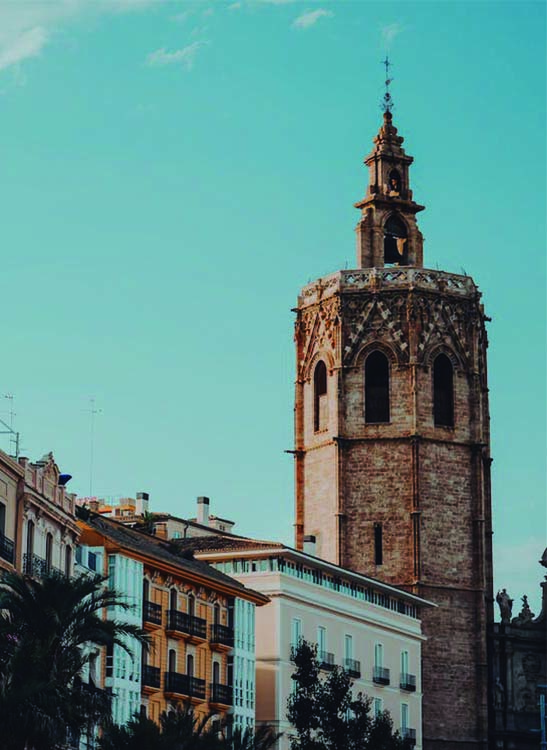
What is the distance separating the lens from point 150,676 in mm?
79438

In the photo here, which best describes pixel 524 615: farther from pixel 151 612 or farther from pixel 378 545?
pixel 151 612

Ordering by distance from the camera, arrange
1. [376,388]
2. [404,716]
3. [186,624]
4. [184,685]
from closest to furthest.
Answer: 1. [184,685]
2. [186,624]
3. [404,716]
4. [376,388]

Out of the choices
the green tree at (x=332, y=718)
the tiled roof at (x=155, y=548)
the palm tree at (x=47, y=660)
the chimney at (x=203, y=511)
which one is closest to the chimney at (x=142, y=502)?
the chimney at (x=203, y=511)

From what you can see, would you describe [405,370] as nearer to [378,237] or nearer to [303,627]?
[378,237]

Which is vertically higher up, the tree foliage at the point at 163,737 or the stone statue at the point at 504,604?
the stone statue at the point at 504,604

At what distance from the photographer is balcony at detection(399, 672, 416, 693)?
101750mm

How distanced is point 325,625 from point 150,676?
1733cm

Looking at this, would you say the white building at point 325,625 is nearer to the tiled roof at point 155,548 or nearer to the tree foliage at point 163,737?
the tiled roof at point 155,548

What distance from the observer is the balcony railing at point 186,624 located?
8181 centimetres

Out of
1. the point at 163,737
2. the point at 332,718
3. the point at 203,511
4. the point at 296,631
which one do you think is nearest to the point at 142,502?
the point at 203,511

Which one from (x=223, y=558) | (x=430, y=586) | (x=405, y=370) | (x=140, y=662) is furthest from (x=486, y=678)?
(x=140, y=662)

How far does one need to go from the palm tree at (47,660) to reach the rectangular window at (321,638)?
39915mm

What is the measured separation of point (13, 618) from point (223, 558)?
4206 centimetres

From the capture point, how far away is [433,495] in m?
114
